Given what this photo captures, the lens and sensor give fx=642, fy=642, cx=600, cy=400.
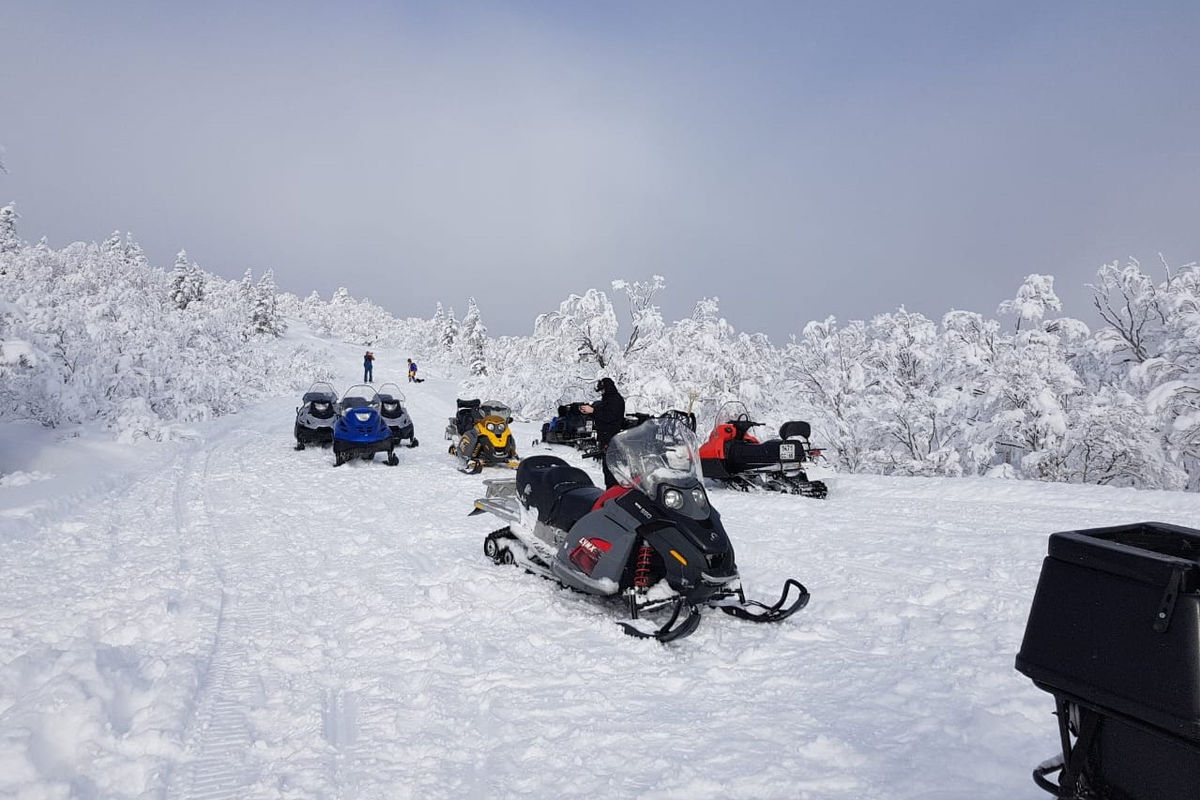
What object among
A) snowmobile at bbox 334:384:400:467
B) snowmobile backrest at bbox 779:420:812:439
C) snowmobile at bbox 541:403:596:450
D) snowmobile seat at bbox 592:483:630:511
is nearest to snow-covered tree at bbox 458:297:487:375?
snowmobile at bbox 541:403:596:450

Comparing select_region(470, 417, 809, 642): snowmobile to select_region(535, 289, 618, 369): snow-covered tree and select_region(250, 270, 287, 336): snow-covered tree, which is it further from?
select_region(250, 270, 287, 336): snow-covered tree

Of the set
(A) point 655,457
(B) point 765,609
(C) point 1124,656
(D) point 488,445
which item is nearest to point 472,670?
(A) point 655,457

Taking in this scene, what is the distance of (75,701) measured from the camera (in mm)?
3041

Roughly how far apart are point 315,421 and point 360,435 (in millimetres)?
1980

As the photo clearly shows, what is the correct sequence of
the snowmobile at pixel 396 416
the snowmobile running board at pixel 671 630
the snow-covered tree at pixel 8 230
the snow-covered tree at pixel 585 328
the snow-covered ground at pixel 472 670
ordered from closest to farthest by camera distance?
the snow-covered ground at pixel 472 670
the snowmobile running board at pixel 671 630
the snowmobile at pixel 396 416
the snow-covered tree at pixel 585 328
the snow-covered tree at pixel 8 230

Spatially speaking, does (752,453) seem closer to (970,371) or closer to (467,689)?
(467,689)

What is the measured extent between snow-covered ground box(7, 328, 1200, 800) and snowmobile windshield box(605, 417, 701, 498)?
3.28ft

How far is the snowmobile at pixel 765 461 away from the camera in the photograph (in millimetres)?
9383

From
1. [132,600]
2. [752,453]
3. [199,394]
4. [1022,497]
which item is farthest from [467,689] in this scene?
[199,394]

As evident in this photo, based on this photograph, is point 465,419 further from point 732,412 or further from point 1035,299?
point 1035,299

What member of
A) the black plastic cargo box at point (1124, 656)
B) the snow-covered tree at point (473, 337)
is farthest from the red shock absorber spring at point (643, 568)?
the snow-covered tree at point (473, 337)

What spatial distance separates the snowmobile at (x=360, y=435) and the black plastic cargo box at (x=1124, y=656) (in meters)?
11.1

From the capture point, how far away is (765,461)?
31.4 ft

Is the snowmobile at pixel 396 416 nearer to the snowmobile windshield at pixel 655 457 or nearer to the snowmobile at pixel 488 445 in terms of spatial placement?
the snowmobile at pixel 488 445
